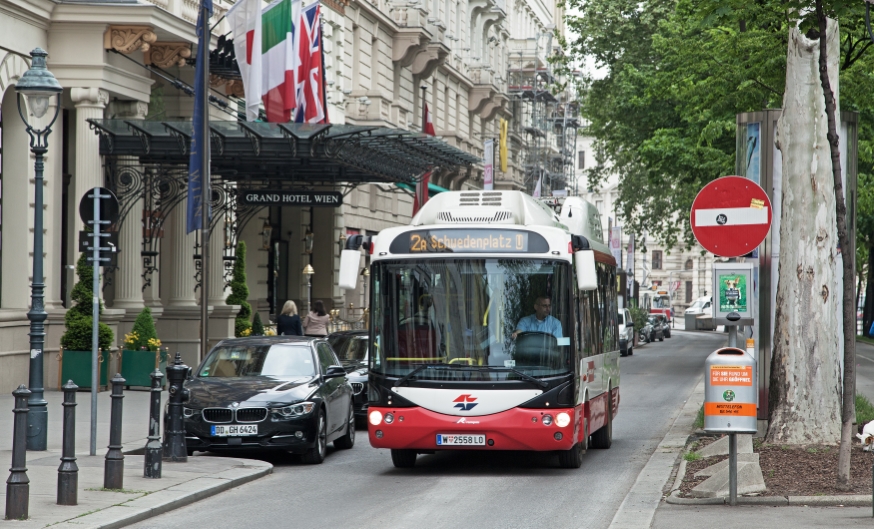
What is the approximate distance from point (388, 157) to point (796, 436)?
15587mm

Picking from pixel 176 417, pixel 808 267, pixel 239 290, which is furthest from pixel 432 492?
pixel 239 290

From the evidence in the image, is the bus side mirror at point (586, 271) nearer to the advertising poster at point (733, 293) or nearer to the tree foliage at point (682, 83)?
the advertising poster at point (733, 293)

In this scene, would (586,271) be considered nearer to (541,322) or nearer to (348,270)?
(541,322)

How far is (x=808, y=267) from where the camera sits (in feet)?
42.0

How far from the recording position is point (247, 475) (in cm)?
1274

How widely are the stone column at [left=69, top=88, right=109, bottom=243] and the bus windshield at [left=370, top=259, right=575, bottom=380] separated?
11.3 m

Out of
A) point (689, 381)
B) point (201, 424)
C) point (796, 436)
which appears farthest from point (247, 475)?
point (689, 381)

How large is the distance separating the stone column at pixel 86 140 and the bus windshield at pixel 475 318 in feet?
37.0

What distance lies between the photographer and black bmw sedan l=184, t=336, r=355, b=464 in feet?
45.4

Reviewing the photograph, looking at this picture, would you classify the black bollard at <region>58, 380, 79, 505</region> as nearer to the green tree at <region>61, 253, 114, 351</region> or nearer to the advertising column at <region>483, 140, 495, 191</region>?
the green tree at <region>61, 253, 114, 351</region>

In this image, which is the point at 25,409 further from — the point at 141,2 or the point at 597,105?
the point at 597,105

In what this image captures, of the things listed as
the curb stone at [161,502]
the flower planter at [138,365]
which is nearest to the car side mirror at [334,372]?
the curb stone at [161,502]

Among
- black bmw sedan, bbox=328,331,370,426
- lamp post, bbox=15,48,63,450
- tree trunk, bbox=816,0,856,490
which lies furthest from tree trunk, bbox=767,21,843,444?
lamp post, bbox=15,48,63,450

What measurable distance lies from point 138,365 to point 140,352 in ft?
0.86
